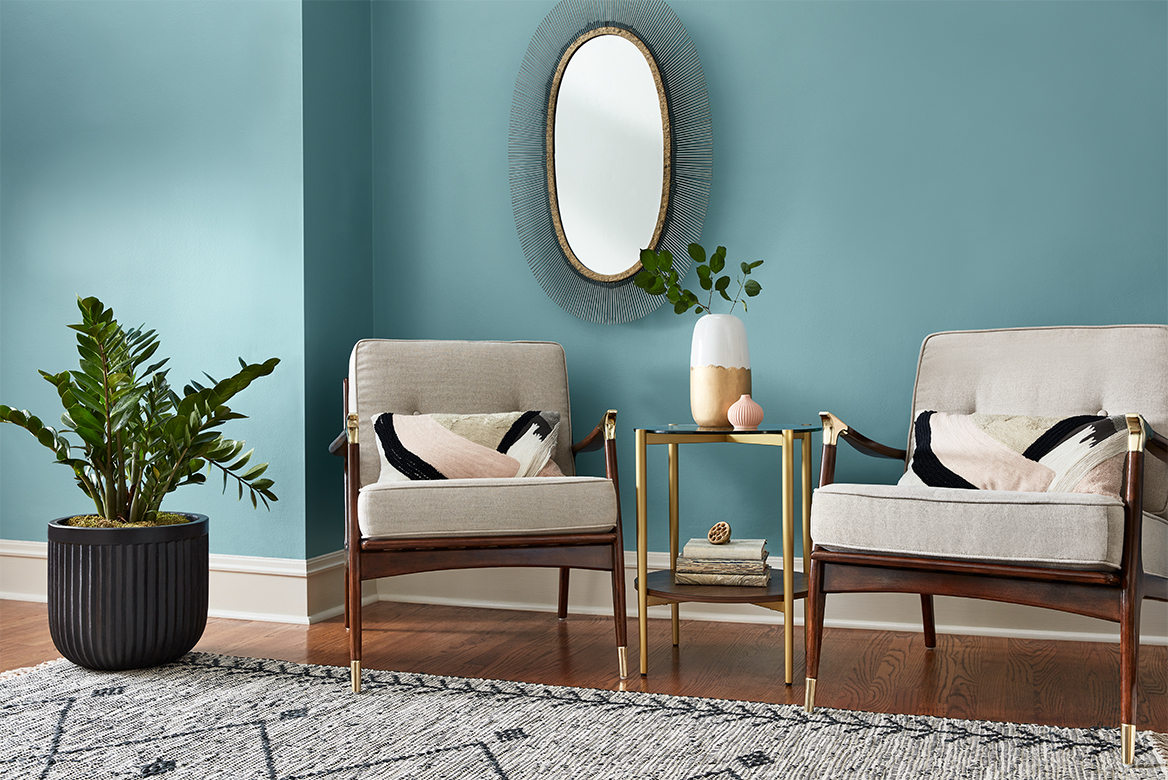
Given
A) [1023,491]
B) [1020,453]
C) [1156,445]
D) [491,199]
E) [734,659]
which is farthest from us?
[491,199]

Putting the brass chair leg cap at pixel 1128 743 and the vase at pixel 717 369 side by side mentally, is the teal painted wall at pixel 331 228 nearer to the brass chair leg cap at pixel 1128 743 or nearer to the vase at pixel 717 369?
the vase at pixel 717 369

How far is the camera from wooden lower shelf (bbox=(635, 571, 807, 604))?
2172 millimetres

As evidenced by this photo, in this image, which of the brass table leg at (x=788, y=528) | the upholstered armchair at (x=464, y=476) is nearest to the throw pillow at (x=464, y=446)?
the upholstered armchair at (x=464, y=476)

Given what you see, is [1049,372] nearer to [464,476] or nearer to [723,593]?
[723,593]

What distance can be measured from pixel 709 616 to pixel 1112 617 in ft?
4.20

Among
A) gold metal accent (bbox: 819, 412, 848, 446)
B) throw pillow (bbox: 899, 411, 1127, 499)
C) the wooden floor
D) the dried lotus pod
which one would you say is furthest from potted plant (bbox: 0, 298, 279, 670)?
throw pillow (bbox: 899, 411, 1127, 499)

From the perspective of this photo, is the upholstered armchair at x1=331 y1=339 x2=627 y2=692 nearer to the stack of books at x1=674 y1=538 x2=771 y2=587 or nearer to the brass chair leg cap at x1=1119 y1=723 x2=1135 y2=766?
the stack of books at x1=674 y1=538 x2=771 y2=587

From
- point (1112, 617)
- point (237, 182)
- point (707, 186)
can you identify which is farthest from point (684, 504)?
point (237, 182)

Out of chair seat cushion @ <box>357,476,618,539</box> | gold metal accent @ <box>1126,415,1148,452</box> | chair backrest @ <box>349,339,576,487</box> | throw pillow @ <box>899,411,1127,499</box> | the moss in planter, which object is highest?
chair backrest @ <box>349,339,576,487</box>

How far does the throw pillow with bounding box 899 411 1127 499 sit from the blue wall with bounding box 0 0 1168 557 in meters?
0.42

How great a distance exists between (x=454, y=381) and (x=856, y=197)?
1276 millimetres

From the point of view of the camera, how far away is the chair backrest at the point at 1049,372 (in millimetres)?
2197

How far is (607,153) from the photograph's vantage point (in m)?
2.91

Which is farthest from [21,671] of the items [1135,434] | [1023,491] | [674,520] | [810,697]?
[1135,434]
